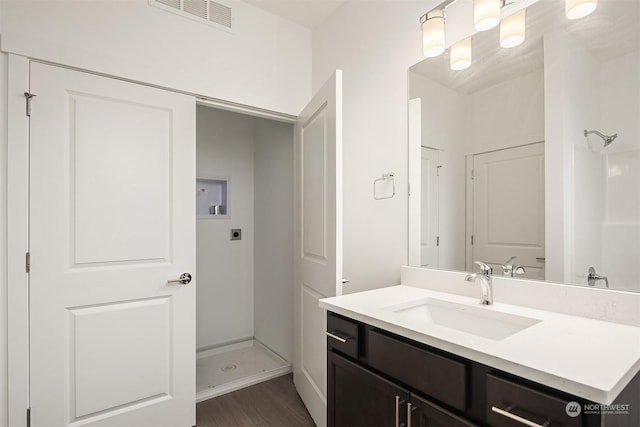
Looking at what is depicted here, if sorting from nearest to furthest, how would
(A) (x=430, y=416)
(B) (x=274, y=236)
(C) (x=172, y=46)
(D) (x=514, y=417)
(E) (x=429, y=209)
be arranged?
(D) (x=514, y=417) < (A) (x=430, y=416) < (E) (x=429, y=209) < (C) (x=172, y=46) < (B) (x=274, y=236)

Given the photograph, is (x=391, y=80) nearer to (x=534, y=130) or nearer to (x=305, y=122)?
(x=305, y=122)

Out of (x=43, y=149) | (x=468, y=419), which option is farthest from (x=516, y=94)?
(x=43, y=149)

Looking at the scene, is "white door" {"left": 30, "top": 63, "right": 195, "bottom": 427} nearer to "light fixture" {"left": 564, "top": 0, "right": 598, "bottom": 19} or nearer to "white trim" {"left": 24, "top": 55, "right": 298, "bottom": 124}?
"white trim" {"left": 24, "top": 55, "right": 298, "bottom": 124}

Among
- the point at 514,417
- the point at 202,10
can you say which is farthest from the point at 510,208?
the point at 202,10

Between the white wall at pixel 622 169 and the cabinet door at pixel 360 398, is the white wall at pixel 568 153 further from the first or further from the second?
the cabinet door at pixel 360 398

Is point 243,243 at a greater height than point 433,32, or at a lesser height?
lesser

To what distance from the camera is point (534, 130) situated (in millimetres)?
1266

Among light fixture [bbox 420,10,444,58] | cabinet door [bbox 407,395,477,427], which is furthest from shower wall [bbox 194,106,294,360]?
cabinet door [bbox 407,395,477,427]

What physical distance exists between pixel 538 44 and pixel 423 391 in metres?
1.33

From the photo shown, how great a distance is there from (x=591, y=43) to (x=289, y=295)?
2.42 metres

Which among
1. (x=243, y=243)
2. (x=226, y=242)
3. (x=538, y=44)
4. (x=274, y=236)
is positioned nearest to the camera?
(x=538, y=44)

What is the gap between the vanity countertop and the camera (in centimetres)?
67

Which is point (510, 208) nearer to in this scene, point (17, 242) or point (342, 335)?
point (342, 335)

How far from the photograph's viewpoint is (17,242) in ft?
5.02
